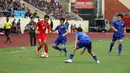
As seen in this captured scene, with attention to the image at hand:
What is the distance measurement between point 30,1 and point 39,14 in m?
3.74

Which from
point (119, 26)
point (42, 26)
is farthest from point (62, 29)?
point (119, 26)

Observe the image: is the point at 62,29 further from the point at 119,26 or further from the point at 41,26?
the point at 119,26

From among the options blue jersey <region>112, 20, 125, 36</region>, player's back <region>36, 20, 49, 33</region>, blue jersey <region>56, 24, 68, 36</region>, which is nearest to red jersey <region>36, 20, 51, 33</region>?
player's back <region>36, 20, 49, 33</region>

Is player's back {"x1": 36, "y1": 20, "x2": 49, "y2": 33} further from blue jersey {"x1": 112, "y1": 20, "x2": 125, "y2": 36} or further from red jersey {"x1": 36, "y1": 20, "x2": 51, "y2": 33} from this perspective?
blue jersey {"x1": 112, "y1": 20, "x2": 125, "y2": 36}

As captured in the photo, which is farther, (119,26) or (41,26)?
(119,26)

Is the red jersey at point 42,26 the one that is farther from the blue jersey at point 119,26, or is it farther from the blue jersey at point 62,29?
the blue jersey at point 119,26

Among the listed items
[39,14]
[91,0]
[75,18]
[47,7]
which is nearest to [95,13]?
[91,0]

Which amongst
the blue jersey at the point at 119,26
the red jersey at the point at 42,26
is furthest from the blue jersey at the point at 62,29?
the blue jersey at the point at 119,26

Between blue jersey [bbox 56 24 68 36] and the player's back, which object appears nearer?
the player's back

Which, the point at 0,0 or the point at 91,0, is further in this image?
the point at 91,0

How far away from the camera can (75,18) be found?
7194 centimetres

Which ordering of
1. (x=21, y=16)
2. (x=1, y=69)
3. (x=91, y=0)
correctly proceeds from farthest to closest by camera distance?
(x=91, y=0), (x=21, y=16), (x=1, y=69)

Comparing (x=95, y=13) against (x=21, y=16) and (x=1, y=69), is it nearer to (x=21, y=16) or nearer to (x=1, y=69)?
(x=21, y=16)

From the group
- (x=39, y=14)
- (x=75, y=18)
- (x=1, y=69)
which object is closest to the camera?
(x=1, y=69)
